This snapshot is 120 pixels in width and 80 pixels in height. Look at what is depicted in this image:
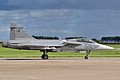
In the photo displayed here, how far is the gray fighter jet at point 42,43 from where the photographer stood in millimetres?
56406

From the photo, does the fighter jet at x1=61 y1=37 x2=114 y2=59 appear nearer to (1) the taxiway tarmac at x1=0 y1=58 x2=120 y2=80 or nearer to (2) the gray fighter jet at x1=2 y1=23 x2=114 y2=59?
(2) the gray fighter jet at x1=2 y1=23 x2=114 y2=59

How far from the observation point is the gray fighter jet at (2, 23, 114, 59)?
56406mm

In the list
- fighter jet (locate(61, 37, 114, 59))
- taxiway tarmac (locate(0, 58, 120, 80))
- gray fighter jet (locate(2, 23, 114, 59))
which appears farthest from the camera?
fighter jet (locate(61, 37, 114, 59))

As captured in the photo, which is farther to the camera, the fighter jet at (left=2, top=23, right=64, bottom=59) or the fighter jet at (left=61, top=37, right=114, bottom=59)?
the fighter jet at (left=61, top=37, right=114, bottom=59)

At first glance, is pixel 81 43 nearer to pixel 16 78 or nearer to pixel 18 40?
pixel 18 40

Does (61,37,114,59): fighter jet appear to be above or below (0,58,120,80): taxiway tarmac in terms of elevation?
above

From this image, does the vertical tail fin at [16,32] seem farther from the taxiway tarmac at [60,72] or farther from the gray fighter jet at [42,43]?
the taxiway tarmac at [60,72]

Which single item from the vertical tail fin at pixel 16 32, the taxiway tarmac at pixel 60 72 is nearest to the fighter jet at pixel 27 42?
the vertical tail fin at pixel 16 32

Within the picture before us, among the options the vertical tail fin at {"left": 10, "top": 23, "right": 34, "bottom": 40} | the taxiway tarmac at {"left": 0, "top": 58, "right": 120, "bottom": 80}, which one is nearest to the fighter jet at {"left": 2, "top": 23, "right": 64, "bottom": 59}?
the vertical tail fin at {"left": 10, "top": 23, "right": 34, "bottom": 40}

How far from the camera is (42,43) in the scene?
56719 mm

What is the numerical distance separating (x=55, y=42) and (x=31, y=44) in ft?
10.2

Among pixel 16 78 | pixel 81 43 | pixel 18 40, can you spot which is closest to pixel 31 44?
pixel 18 40

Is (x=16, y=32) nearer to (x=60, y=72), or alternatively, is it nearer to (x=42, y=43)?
(x=42, y=43)

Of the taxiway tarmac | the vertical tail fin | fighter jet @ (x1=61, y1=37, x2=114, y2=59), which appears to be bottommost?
the taxiway tarmac
